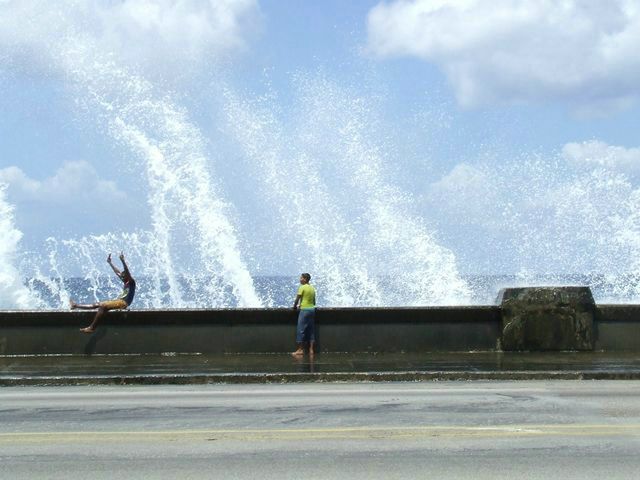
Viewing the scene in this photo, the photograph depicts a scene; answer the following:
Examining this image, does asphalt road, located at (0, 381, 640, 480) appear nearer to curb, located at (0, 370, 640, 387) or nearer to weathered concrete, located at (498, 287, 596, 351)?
curb, located at (0, 370, 640, 387)

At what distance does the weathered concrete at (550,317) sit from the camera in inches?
664

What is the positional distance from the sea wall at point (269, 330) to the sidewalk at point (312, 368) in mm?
231

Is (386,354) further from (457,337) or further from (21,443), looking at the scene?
(21,443)

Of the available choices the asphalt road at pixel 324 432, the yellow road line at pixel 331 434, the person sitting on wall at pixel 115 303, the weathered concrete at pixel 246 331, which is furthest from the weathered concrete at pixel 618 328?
the person sitting on wall at pixel 115 303

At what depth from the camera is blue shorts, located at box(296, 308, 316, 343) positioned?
16469 mm

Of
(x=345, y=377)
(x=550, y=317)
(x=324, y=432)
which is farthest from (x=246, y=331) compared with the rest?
(x=324, y=432)

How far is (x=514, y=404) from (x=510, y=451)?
10.1 ft

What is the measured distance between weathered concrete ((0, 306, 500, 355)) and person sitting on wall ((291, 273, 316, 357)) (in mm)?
423

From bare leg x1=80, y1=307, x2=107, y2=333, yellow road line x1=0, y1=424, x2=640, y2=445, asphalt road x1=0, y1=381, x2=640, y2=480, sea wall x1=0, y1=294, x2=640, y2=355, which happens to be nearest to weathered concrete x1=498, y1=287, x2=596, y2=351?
sea wall x1=0, y1=294, x2=640, y2=355

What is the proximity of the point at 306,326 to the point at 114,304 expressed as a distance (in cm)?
332

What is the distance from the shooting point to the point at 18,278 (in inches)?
1089

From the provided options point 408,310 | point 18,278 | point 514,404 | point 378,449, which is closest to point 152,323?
point 408,310

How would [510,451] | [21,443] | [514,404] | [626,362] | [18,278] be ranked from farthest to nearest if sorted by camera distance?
1. [18,278]
2. [626,362]
3. [514,404]
4. [21,443]
5. [510,451]

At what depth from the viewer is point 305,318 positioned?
650 inches
